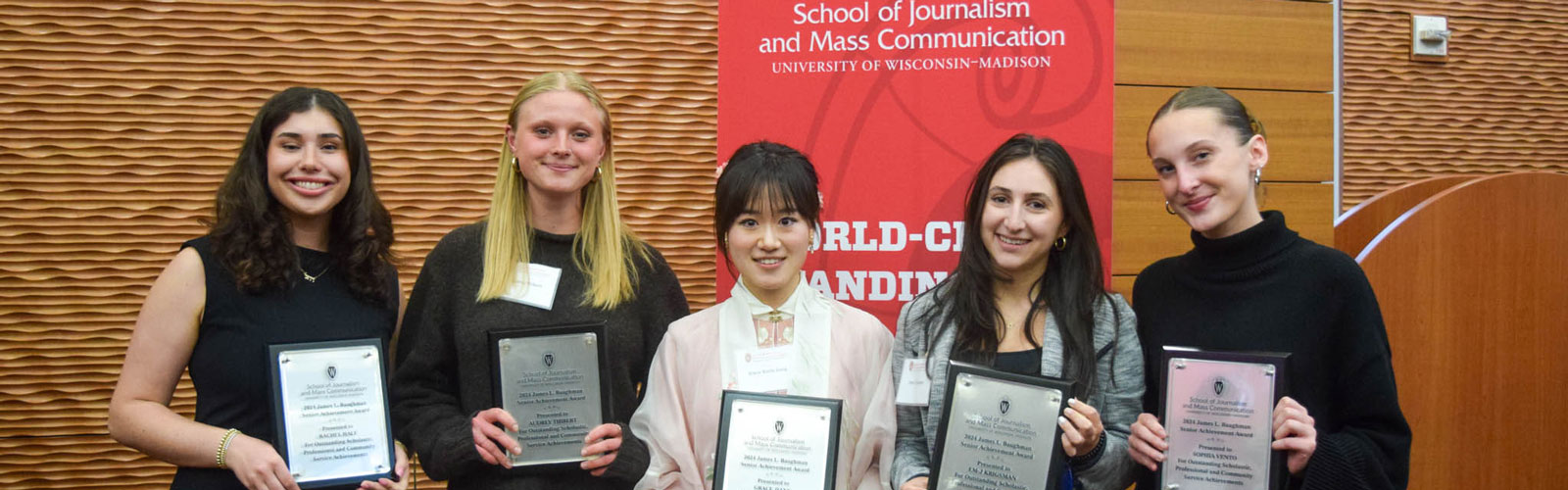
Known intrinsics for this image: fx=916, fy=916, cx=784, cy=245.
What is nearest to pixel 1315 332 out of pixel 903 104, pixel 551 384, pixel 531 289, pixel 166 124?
pixel 903 104

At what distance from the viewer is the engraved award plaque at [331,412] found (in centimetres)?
186

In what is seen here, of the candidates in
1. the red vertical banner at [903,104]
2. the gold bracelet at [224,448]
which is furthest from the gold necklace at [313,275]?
the red vertical banner at [903,104]

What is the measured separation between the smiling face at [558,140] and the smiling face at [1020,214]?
3.05 feet

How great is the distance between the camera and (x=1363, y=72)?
652 centimetres

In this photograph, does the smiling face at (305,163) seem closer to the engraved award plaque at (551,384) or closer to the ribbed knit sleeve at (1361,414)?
the engraved award plaque at (551,384)

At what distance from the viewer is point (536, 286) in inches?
83.1

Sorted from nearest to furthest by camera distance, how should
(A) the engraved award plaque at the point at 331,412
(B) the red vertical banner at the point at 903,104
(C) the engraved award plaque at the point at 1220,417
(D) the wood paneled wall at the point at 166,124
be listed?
(C) the engraved award plaque at the point at 1220,417 < (A) the engraved award plaque at the point at 331,412 < (B) the red vertical banner at the point at 903,104 < (D) the wood paneled wall at the point at 166,124

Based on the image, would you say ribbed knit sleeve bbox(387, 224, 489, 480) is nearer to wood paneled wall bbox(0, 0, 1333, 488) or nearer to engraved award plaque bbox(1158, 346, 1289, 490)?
engraved award plaque bbox(1158, 346, 1289, 490)

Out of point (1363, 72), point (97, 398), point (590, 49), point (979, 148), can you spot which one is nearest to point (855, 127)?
point (979, 148)

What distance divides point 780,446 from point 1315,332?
111 centimetres

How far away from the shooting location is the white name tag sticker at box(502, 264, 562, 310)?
209 centimetres

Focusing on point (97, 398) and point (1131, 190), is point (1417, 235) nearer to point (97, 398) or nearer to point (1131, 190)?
point (1131, 190)

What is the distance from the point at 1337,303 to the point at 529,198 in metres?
1.79

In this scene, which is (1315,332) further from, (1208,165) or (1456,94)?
(1456,94)
